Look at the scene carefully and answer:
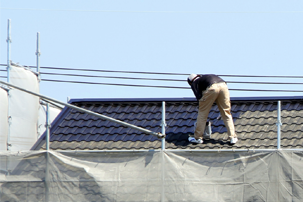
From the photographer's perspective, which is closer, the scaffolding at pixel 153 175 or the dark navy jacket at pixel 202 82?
the scaffolding at pixel 153 175

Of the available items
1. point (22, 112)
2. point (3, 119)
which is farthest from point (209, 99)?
point (3, 119)

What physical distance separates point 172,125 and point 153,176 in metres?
1.84

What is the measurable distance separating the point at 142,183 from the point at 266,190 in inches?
82.3

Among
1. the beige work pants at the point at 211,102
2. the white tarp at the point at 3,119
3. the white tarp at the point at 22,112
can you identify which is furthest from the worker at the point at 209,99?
the white tarp at the point at 3,119

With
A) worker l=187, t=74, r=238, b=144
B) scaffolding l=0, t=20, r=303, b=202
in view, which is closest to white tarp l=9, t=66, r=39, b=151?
scaffolding l=0, t=20, r=303, b=202

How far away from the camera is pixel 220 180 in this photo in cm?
770

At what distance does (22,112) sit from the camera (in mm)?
11859

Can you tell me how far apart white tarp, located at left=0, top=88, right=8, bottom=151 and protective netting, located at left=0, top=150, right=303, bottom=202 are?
3.48m

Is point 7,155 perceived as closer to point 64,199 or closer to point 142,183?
point 64,199

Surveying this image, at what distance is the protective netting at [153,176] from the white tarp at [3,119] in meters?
3.48

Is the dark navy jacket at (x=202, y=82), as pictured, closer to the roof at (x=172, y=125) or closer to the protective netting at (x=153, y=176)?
the roof at (x=172, y=125)

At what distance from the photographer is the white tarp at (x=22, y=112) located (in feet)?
38.1

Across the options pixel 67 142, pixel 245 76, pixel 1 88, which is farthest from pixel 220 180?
pixel 245 76

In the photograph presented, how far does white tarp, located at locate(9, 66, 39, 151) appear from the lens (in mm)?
11609
